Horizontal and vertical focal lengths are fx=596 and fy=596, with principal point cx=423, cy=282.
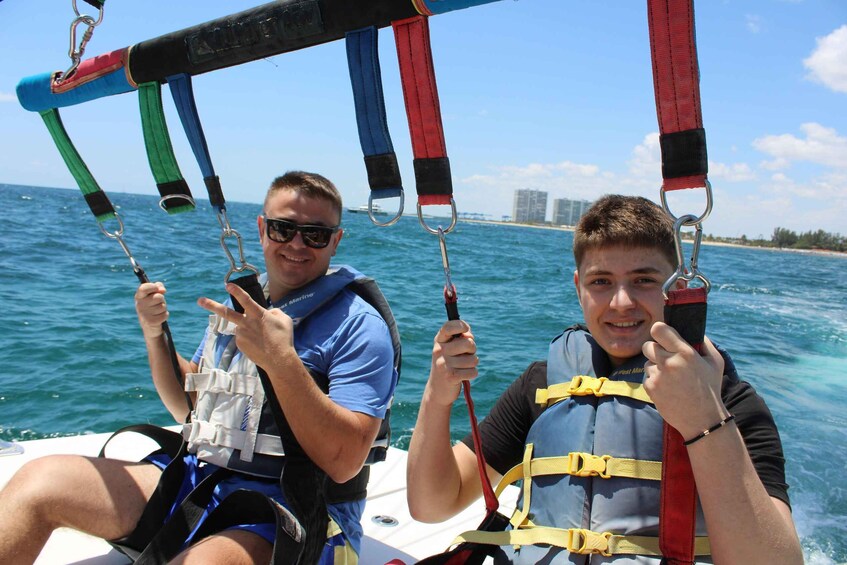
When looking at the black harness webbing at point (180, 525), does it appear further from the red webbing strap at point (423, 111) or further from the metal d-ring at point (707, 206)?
the metal d-ring at point (707, 206)

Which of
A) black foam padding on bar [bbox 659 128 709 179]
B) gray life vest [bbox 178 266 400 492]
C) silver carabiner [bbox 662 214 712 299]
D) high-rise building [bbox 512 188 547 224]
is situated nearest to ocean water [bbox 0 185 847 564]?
gray life vest [bbox 178 266 400 492]

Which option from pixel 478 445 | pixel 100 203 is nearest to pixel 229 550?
pixel 478 445

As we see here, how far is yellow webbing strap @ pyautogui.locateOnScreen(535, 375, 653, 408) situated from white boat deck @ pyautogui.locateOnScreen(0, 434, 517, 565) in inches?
44.5

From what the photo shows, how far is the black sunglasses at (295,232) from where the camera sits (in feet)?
7.14

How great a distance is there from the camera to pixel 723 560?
121 cm

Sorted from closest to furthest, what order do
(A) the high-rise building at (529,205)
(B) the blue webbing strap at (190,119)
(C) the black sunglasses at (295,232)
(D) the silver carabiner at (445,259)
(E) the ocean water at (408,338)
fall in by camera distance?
1. (D) the silver carabiner at (445,259)
2. (B) the blue webbing strap at (190,119)
3. (C) the black sunglasses at (295,232)
4. (E) the ocean water at (408,338)
5. (A) the high-rise building at (529,205)

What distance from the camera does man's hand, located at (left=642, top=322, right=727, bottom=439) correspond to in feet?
3.65

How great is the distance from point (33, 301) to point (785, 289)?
23434 mm

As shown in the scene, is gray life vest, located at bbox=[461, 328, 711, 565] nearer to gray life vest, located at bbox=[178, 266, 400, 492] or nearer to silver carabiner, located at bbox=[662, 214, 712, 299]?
silver carabiner, located at bbox=[662, 214, 712, 299]

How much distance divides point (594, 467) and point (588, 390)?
0.21 metres

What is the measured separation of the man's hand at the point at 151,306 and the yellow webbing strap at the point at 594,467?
1.44m

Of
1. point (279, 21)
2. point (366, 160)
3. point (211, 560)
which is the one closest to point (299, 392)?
point (211, 560)

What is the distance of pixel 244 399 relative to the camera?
2014mm

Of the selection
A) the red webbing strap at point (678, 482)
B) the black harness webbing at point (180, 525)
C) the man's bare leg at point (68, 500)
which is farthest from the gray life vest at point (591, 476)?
the man's bare leg at point (68, 500)
